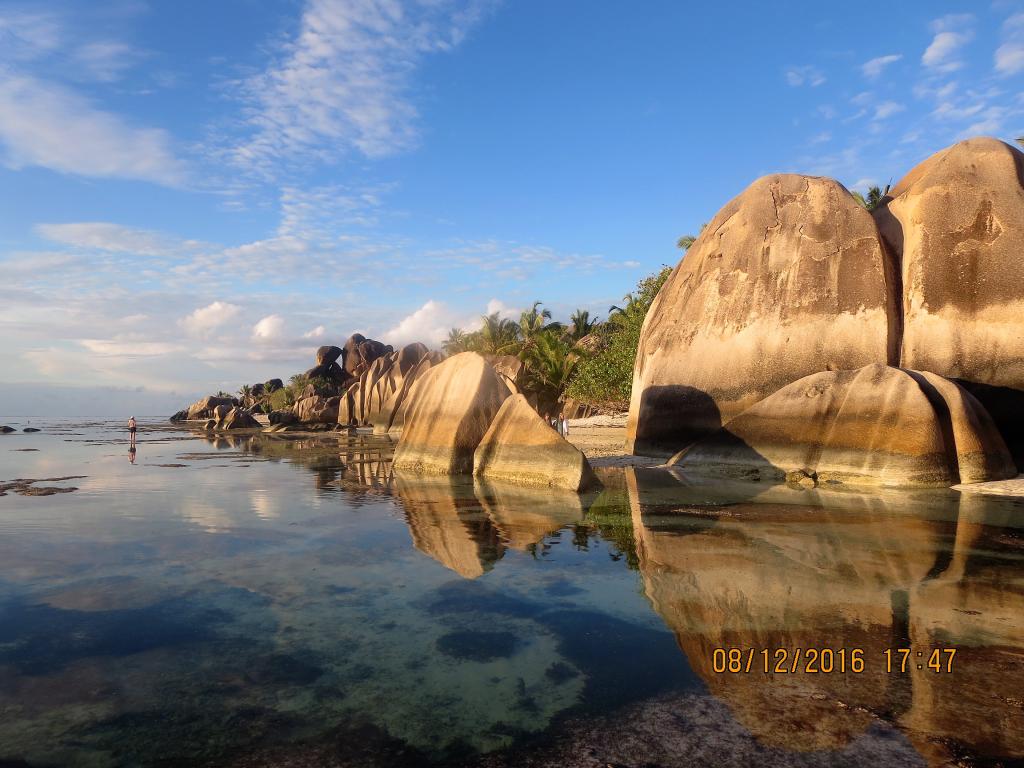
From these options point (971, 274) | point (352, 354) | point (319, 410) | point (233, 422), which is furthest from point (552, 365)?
point (352, 354)

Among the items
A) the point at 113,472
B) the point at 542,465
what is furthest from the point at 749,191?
the point at 113,472

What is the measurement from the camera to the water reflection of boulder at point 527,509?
1033 cm

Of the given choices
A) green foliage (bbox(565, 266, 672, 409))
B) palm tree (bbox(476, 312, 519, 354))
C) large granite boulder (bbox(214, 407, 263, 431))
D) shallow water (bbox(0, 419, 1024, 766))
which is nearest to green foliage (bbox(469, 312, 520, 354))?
palm tree (bbox(476, 312, 519, 354))

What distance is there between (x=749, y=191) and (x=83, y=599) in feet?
69.8

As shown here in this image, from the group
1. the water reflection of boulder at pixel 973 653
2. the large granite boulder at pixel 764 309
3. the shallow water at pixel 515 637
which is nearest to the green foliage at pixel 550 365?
the large granite boulder at pixel 764 309

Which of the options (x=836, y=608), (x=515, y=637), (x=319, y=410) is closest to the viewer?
(x=515, y=637)

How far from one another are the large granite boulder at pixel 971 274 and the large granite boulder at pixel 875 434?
1.78m

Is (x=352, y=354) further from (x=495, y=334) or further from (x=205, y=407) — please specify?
(x=495, y=334)

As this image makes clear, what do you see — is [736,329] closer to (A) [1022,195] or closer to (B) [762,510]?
(A) [1022,195]

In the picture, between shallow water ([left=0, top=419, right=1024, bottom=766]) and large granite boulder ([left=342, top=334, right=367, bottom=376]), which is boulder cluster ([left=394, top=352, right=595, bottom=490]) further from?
large granite boulder ([left=342, top=334, right=367, bottom=376])

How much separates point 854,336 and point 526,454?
9.77m

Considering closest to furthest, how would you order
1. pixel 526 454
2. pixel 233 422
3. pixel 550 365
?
pixel 526 454 → pixel 550 365 → pixel 233 422

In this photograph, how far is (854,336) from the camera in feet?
58.9

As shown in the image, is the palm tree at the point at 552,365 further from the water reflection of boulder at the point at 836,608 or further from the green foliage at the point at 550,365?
the water reflection of boulder at the point at 836,608
